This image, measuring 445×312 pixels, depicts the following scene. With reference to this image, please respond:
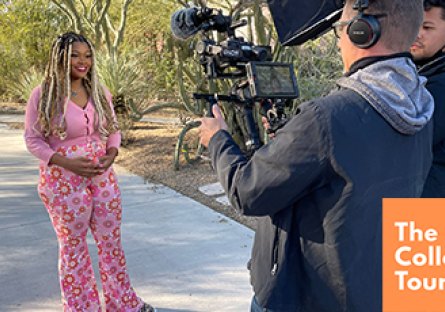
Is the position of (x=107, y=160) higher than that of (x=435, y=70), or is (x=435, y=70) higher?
(x=435, y=70)

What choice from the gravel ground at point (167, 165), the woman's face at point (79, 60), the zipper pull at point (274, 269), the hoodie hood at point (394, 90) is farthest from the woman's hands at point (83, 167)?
the gravel ground at point (167, 165)

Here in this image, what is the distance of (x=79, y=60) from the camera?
255 centimetres

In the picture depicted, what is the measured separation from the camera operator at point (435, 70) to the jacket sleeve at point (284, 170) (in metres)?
0.69

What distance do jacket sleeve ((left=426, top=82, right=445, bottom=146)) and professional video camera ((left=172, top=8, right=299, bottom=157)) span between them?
1.89 ft

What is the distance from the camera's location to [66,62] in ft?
8.25

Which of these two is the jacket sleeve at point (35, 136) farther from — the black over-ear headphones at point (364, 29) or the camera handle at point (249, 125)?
the black over-ear headphones at point (364, 29)

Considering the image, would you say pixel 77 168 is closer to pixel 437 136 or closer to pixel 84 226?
pixel 84 226

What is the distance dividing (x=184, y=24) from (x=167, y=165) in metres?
4.73

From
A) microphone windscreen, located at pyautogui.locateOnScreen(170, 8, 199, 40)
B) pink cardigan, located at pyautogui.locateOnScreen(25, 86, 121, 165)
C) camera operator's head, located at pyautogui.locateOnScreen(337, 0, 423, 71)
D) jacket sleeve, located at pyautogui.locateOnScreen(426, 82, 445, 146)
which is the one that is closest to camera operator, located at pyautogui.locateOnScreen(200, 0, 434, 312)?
camera operator's head, located at pyautogui.locateOnScreen(337, 0, 423, 71)

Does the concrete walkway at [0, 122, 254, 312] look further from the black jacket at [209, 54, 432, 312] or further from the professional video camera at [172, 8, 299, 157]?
the black jacket at [209, 54, 432, 312]

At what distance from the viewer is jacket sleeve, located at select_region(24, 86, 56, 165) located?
94.0 inches

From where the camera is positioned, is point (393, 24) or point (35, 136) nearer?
point (393, 24)

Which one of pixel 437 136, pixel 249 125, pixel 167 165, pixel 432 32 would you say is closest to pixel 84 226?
pixel 249 125

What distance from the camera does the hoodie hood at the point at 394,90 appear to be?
118 cm
